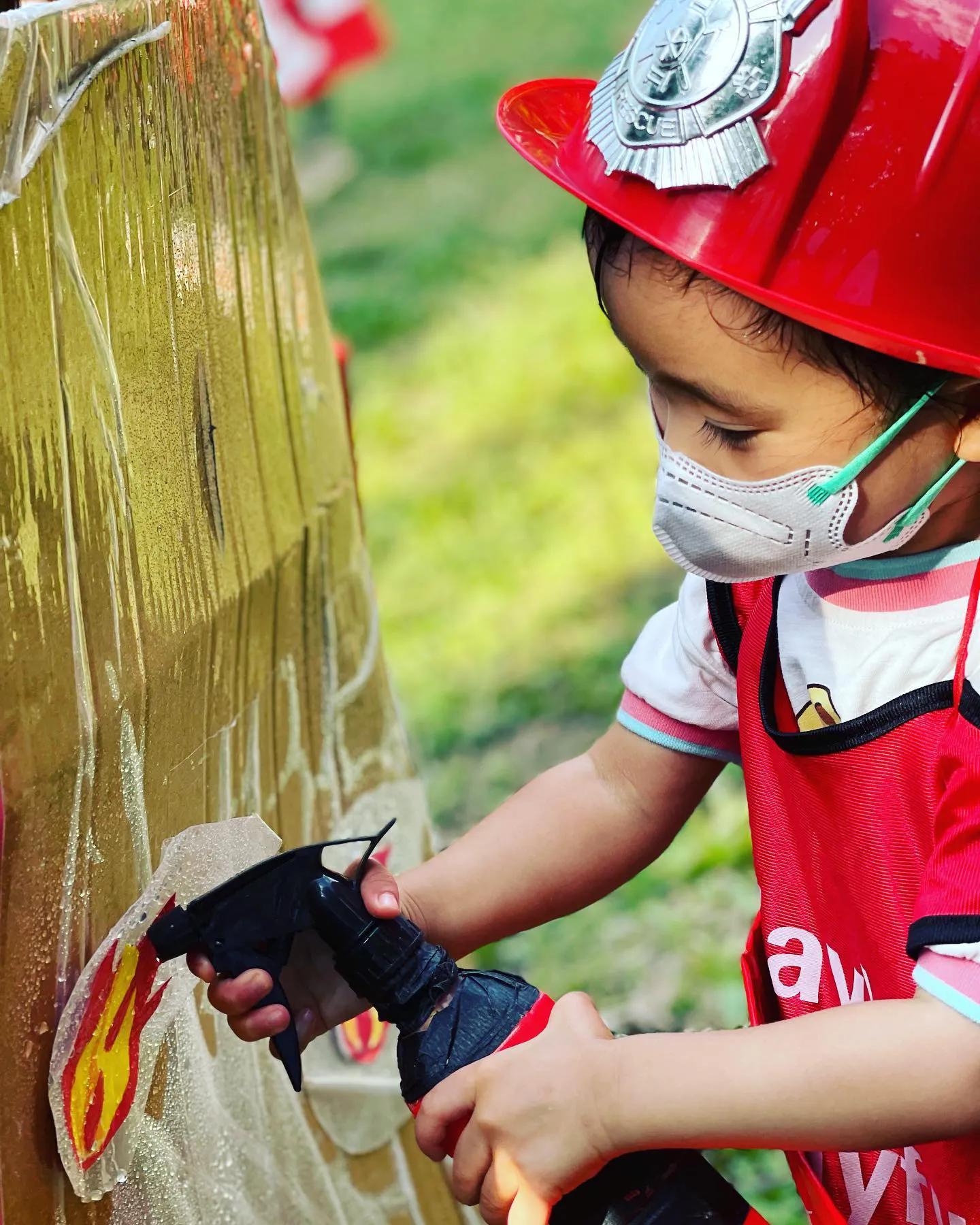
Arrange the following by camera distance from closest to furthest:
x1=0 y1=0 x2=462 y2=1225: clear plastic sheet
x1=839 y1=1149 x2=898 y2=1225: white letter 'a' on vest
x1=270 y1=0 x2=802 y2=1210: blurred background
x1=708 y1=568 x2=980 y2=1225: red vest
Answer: x1=0 y1=0 x2=462 y2=1225: clear plastic sheet < x1=708 y1=568 x2=980 y2=1225: red vest < x1=839 y1=1149 x2=898 y2=1225: white letter 'a' on vest < x1=270 y1=0 x2=802 y2=1210: blurred background

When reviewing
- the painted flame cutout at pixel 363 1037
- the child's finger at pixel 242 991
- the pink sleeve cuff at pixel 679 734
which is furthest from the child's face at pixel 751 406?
the painted flame cutout at pixel 363 1037

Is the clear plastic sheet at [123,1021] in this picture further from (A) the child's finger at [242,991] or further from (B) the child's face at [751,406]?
(B) the child's face at [751,406]

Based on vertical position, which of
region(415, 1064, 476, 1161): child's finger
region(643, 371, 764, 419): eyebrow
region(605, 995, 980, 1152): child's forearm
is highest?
region(643, 371, 764, 419): eyebrow

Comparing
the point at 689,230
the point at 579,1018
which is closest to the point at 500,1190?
the point at 579,1018

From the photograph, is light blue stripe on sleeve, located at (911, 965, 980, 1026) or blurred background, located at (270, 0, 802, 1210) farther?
blurred background, located at (270, 0, 802, 1210)

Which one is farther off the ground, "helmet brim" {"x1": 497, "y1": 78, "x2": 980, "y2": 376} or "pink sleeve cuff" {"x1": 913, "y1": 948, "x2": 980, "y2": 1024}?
"helmet brim" {"x1": 497, "y1": 78, "x2": 980, "y2": 376}

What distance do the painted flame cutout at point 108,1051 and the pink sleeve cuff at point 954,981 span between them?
58 cm

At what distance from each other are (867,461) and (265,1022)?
25.7 inches

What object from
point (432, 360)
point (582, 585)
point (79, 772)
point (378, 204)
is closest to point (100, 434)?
point (79, 772)

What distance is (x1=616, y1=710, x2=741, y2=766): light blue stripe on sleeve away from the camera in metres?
1.55

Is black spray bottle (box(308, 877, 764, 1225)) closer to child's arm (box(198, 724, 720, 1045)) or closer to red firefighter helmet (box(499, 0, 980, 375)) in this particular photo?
child's arm (box(198, 724, 720, 1045))

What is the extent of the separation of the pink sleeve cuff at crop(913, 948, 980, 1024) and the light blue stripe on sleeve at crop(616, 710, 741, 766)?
42cm

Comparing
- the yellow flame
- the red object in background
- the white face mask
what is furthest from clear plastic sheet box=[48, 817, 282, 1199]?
the red object in background

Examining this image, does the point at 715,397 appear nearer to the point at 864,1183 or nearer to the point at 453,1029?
the point at 453,1029
